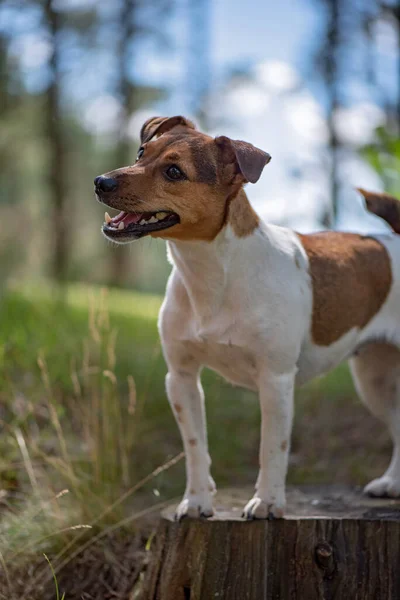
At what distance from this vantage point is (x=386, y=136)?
26.2 feet

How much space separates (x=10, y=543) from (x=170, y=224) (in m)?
2.12

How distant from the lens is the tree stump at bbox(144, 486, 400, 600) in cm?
341

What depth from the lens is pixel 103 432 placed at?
475 centimetres

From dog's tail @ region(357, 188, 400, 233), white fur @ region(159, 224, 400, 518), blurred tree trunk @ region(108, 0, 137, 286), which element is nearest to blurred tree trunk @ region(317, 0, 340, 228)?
blurred tree trunk @ region(108, 0, 137, 286)

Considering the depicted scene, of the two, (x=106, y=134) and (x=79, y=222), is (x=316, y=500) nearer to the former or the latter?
(x=106, y=134)

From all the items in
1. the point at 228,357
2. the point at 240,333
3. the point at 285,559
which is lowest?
the point at 285,559

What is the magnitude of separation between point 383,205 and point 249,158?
139 cm

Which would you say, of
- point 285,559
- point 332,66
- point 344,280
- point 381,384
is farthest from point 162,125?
point 332,66

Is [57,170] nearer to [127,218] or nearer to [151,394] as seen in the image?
[151,394]

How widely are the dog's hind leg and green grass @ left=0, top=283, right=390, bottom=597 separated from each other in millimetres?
1202

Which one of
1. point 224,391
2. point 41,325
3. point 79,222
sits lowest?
point 79,222

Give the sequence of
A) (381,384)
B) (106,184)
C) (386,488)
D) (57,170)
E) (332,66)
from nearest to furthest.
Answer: (106,184)
(386,488)
(381,384)
(332,66)
(57,170)

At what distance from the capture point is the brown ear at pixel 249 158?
305 centimetres

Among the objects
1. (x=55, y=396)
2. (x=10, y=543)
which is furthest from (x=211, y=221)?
(x=55, y=396)
